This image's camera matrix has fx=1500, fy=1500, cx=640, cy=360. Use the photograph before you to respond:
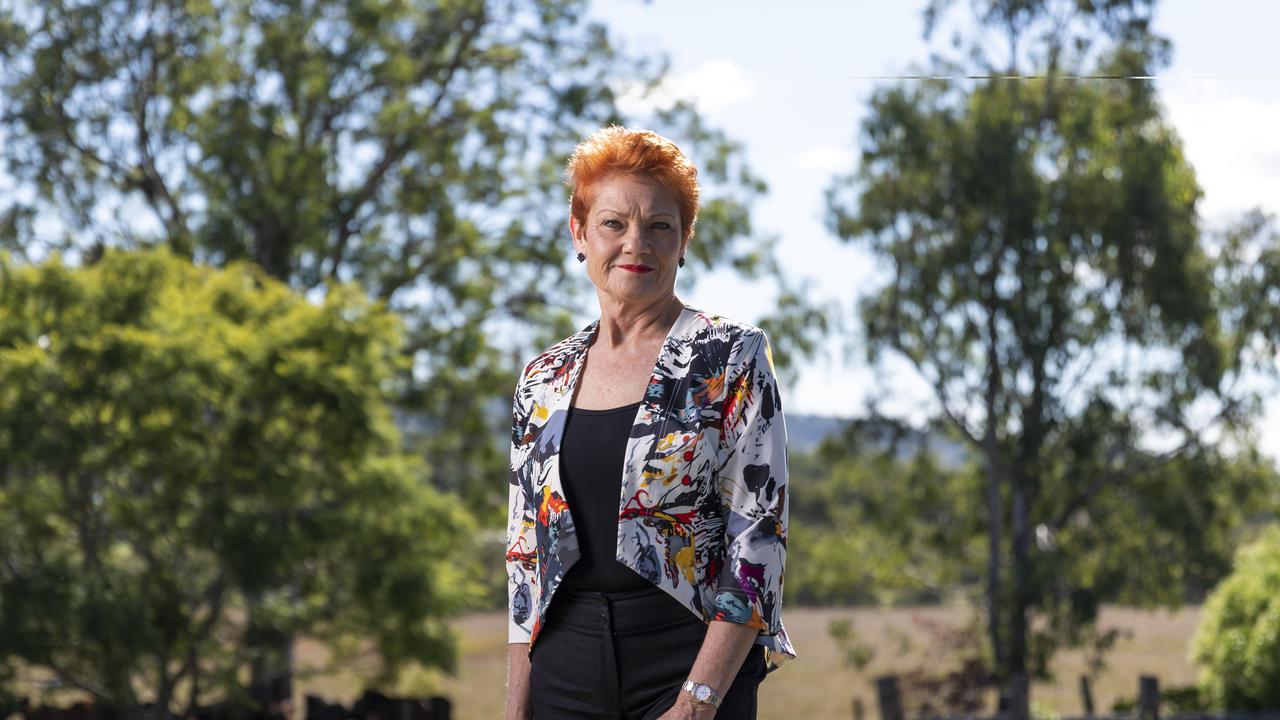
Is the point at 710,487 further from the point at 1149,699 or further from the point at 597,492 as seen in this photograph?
the point at 1149,699

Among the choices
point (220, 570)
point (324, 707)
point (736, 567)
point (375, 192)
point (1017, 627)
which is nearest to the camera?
point (736, 567)

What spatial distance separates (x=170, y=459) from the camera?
10672mm

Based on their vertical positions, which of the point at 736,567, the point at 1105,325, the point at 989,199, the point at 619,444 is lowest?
the point at 736,567

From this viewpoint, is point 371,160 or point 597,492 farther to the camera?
point 371,160

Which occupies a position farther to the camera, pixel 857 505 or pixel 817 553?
pixel 857 505

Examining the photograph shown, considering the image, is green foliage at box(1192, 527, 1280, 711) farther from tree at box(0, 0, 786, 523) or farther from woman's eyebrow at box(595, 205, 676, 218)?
woman's eyebrow at box(595, 205, 676, 218)

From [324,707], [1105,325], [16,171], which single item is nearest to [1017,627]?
[1105,325]

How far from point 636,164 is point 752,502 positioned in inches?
20.9

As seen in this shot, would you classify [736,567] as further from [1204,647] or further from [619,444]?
[1204,647]

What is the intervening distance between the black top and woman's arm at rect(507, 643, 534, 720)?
19cm

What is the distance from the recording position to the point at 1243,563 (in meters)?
17.1

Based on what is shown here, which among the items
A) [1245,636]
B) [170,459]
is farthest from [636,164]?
[1245,636]

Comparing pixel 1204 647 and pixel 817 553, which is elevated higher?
pixel 817 553

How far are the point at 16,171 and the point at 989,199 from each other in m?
11.1
